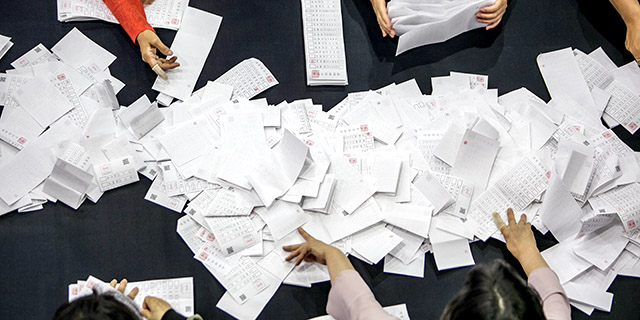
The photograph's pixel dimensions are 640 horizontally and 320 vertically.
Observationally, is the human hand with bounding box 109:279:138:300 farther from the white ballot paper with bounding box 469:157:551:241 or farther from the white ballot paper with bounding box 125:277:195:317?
the white ballot paper with bounding box 469:157:551:241

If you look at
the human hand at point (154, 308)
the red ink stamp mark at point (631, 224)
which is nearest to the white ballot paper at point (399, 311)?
the human hand at point (154, 308)

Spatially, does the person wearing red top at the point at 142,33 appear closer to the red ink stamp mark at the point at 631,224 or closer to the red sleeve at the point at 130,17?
the red sleeve at the point at 130,17

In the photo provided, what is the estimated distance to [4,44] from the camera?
2.08 metres

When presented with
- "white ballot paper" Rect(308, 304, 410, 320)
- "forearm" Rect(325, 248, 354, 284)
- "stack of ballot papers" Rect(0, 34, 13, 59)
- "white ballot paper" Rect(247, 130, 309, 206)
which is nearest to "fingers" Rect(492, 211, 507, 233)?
"white ballot paper" Rect(308, 304, 410, 320)

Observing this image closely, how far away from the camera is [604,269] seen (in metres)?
1.89

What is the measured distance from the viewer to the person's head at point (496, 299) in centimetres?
120

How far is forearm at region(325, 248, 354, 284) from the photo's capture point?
171 cm

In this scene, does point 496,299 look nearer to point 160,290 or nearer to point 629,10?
point 160,290

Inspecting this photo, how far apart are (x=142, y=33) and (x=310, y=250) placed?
982 mm

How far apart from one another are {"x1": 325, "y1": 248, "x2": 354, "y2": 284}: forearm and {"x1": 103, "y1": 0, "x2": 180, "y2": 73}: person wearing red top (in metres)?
0.89

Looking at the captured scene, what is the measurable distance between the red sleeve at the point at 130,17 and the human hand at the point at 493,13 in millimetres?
1227

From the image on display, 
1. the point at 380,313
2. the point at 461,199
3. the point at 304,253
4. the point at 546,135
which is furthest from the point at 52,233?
the point at 546,135

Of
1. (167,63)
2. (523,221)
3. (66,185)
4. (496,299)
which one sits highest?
(167,63)

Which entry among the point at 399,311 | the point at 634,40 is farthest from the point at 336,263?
the point at 634,40
